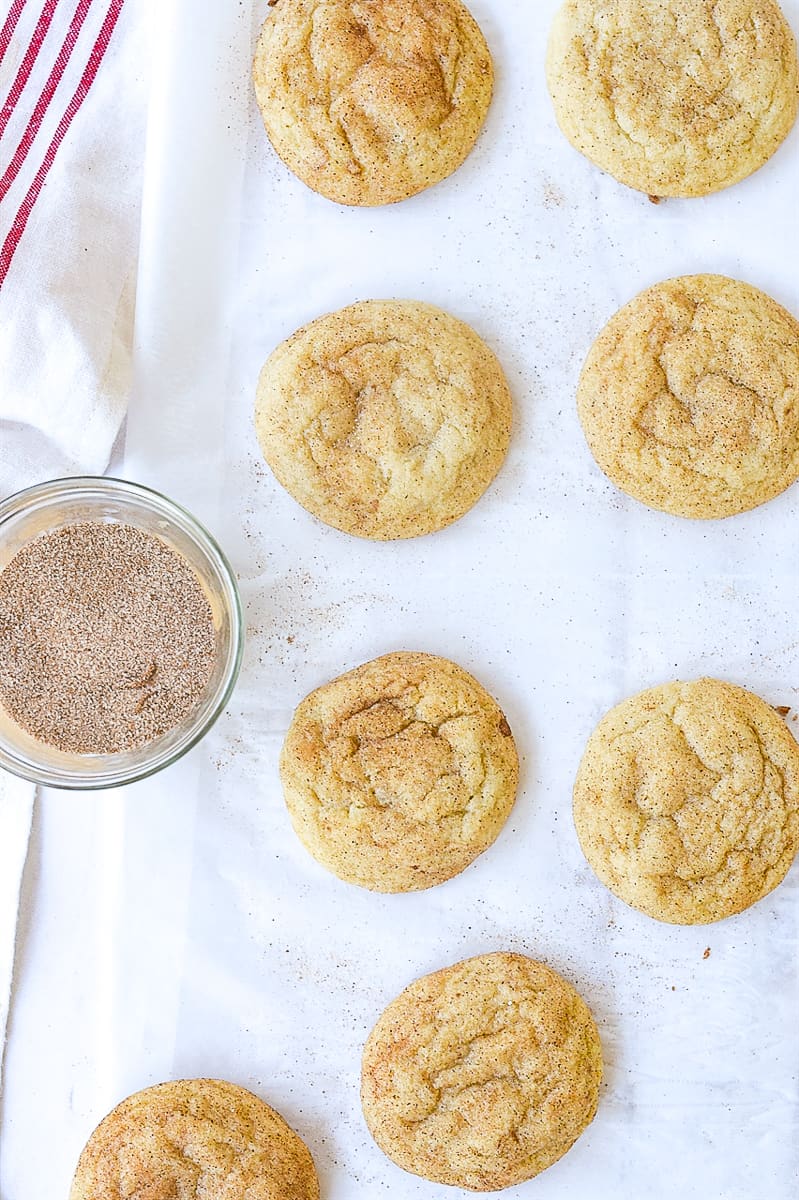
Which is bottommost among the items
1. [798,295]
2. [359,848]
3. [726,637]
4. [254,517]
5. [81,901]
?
[81,901]

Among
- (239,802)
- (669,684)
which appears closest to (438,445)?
(669,684)

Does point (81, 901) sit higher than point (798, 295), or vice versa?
point (798, 295)

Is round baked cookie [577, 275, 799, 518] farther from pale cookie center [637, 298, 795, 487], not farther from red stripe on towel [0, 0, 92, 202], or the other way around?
red stripe on towel [0, 0, 92, 202]

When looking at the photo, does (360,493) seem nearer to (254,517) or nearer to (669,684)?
(254,517)

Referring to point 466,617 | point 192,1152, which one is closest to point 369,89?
point 466,617

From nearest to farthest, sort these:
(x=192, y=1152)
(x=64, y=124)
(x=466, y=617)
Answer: (x=192, y=1152)
(x=466, y=617)
(x=64, y=124)

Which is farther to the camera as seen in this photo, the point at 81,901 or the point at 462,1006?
the point at 81,901

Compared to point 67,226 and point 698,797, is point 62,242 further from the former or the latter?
point 698,797
